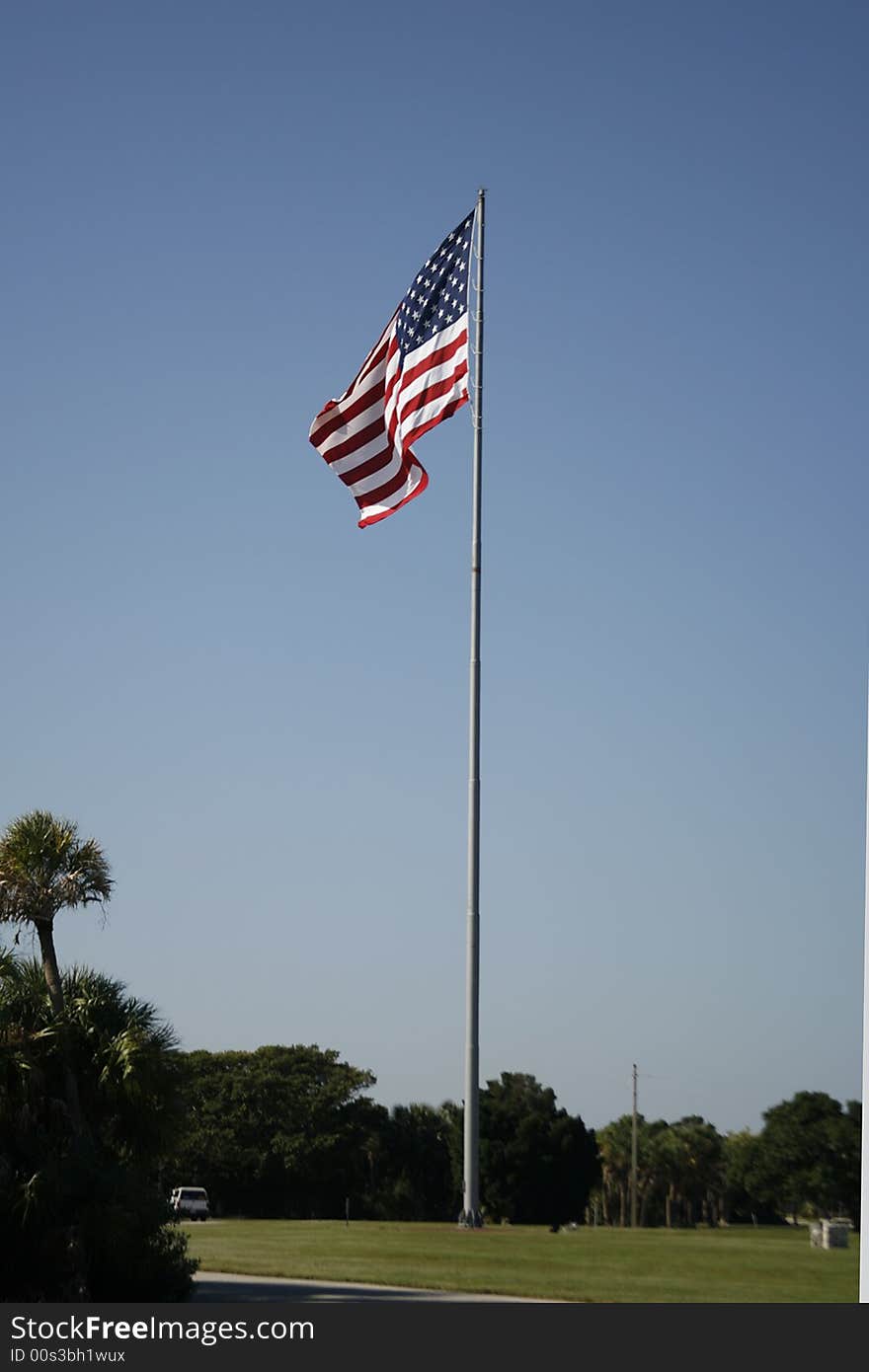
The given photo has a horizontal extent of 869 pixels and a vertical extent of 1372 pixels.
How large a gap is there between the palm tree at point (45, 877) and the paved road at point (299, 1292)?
14.8 ft

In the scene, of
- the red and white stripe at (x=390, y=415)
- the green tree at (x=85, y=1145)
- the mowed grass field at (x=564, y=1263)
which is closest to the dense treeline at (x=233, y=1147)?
the green tree at (x=85, y=1145)

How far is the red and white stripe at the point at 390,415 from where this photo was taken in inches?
908

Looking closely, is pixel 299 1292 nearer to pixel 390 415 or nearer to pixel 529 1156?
pixel 390 415

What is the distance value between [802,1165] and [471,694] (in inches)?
613

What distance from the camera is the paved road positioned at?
19.6 meters

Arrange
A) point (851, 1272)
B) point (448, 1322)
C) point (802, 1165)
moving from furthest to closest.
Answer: point (802, 1165), point (851, 1272), point (448, 1322)

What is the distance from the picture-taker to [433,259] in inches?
959

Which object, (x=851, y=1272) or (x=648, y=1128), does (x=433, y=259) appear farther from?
(x=648, y=1128)

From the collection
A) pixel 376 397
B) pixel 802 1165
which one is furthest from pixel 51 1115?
pixel 802 1165

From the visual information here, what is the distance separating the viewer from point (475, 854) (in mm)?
22406

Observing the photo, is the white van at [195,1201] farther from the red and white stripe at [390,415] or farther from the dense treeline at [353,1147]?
the red and white stripe at [390,415]

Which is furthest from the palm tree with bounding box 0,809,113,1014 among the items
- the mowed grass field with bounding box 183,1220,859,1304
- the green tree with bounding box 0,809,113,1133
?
the mowed grass field with bounding box 183,1220,859,1304

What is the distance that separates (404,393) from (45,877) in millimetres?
8646

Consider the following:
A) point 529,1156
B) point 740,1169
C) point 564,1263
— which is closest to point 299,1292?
point 564,1263
